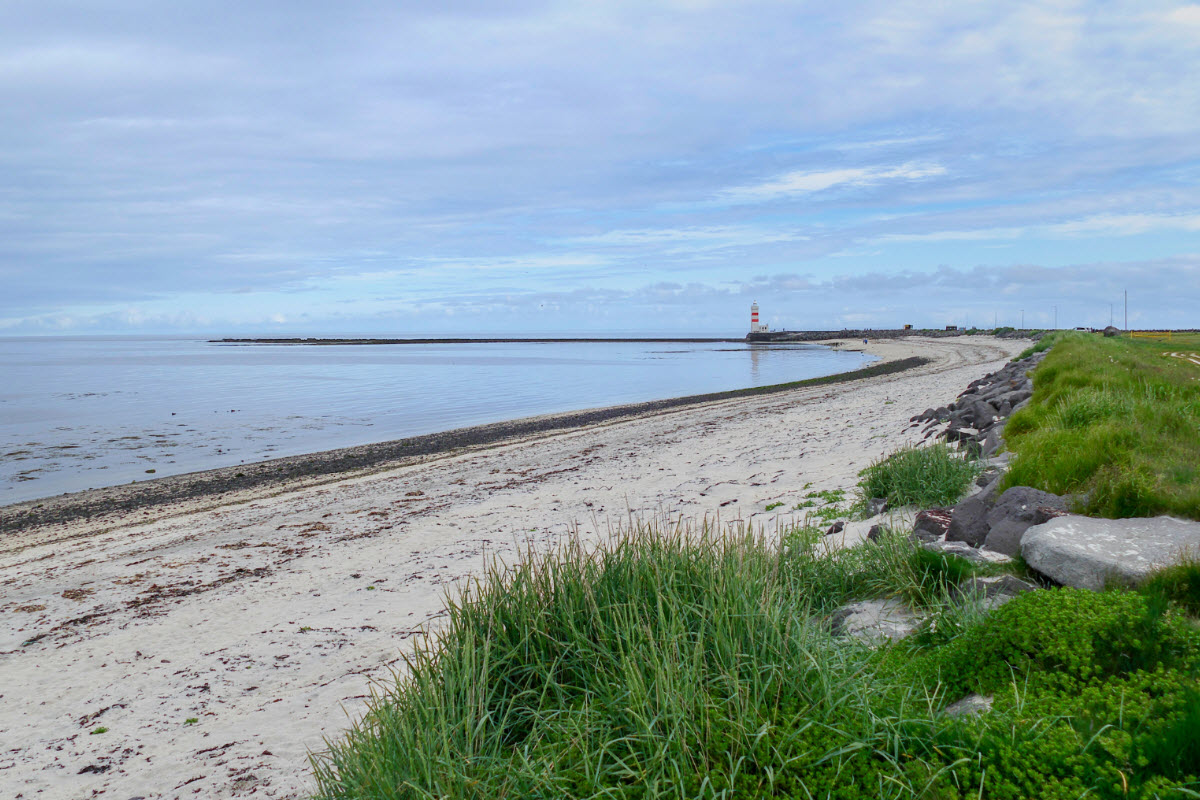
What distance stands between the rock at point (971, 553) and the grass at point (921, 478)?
7.95ft

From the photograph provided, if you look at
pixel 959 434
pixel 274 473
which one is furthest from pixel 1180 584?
pixel 274 473

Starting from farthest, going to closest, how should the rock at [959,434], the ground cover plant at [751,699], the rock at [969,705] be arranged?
the rock at [959,434], the rock at [969,705], the ground cover plant at [751,699]

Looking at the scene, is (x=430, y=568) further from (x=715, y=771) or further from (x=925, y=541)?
(x=715, y=771)

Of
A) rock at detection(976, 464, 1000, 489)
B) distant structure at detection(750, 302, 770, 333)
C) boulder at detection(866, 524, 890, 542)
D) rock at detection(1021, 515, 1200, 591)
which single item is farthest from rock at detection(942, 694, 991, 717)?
distant structure at detection(750, 302, 770, 333)

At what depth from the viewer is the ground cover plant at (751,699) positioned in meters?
2.70

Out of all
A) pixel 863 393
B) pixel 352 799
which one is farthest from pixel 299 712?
pixel 863 393

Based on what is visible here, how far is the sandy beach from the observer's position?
5359 millimetres

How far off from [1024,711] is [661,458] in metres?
13.3

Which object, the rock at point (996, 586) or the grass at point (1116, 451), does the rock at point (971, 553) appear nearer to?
the rock at point (996, 586)

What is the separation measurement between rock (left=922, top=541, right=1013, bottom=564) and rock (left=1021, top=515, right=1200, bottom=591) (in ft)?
0.76

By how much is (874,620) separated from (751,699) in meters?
1.91

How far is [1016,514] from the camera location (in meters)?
5.61

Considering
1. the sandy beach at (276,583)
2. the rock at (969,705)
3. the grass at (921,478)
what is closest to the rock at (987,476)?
the grass at (921,478)

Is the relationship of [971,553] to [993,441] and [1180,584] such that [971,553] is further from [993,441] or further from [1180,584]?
[993,441]
